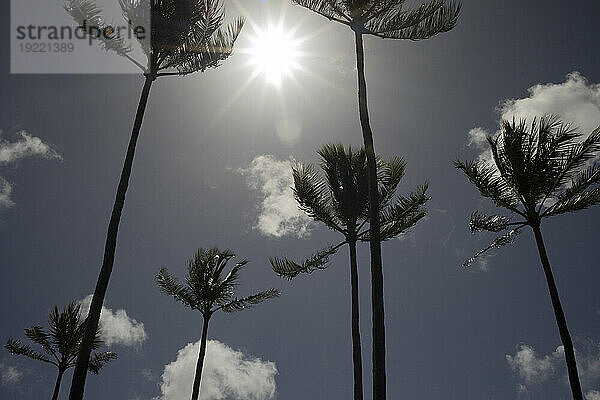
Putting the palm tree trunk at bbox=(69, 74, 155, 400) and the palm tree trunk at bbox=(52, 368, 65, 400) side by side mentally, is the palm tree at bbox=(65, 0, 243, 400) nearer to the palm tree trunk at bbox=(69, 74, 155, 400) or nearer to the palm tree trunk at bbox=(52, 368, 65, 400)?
the palm tree trunk at bbox=(69, 74, 155, 400)

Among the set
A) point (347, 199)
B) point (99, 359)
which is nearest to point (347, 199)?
point (347, 199)

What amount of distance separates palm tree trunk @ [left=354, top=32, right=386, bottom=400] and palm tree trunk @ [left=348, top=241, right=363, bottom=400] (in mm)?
4615

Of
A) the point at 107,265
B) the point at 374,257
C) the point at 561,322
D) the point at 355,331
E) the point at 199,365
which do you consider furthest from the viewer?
the point at 199,365

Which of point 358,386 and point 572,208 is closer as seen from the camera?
point 358,386

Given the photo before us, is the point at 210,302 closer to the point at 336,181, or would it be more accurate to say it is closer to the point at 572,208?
the point at 336,181

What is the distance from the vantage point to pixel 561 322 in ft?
39.0

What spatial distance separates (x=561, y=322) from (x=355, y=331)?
4.92 m

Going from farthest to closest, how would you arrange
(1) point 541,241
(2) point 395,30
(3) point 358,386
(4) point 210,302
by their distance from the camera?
(4) point 210,302 → (1) point 541,241 → (3) point 358,386 → (2) point 395,30

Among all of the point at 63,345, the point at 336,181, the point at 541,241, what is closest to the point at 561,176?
the point at 541,241

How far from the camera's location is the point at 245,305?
1758 cm

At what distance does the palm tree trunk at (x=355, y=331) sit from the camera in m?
12.0

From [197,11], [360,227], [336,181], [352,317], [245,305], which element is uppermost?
[197,11]

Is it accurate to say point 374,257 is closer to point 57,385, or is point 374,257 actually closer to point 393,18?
point 393,18

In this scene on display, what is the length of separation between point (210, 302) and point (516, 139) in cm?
1116
